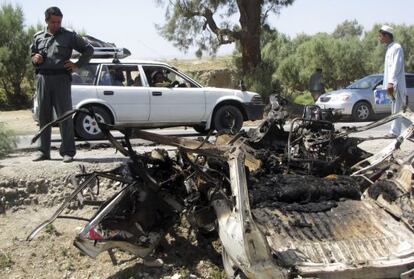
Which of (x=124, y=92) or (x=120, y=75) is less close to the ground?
(x=120, y=75)

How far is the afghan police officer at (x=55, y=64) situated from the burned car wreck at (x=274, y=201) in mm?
2253

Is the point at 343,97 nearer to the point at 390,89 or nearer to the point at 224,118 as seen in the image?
the point at 224,118

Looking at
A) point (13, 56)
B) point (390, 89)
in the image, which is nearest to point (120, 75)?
point (390, 89)

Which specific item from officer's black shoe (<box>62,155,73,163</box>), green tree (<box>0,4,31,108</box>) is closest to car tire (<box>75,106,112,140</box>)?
officer's black shoe (<box>62,155,73,163</box>)

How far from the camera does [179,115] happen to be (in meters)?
11.7

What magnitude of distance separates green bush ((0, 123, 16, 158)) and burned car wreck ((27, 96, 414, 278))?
3438 millimetres

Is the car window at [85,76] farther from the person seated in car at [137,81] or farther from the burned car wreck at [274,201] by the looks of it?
the burned car wreck at [274,201]

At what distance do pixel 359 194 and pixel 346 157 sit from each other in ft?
2.97

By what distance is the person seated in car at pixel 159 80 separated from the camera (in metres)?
11.6

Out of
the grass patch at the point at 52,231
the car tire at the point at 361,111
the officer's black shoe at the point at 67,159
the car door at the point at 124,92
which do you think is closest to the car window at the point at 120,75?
the car door at the point at 124,92

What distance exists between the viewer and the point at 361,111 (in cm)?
1738

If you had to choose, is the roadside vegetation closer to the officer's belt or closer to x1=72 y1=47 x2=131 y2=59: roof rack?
x1=72 y1=47 x2=131 y2=59: roof rack

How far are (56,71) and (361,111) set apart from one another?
41.1 ft

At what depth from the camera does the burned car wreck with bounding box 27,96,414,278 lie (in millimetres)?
3631
